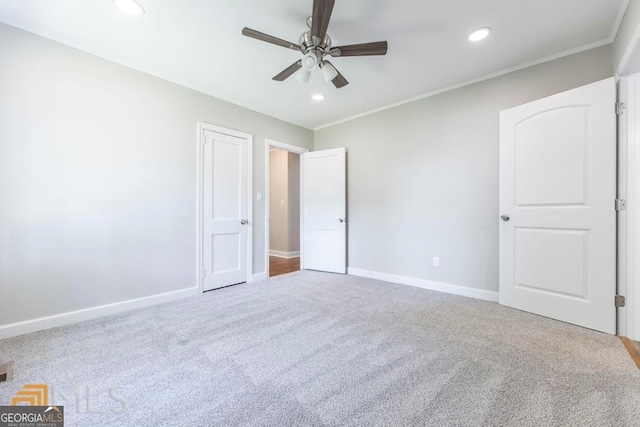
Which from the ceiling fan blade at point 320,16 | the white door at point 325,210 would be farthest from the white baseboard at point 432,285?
the ceiling fan blade at point 320,16

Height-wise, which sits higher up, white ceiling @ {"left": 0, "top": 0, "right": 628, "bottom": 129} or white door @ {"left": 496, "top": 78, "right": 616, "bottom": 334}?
white ceiling @ {"left": 0, "top": 0, "right": 628, "bottom": 129}

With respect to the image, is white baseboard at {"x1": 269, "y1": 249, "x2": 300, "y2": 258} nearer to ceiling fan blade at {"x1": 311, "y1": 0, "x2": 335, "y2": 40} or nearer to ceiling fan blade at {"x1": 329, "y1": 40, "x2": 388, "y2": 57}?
ceiling fan blade at {"x1": 329, "y1": 40, "x2": 388, "y2": 57}

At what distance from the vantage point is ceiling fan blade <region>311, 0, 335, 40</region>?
1.55 meters

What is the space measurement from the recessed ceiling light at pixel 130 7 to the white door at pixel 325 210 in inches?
110

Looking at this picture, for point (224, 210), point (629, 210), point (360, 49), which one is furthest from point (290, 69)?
point (629, 210)

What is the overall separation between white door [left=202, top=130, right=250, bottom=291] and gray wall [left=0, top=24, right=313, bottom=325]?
7.6 inches

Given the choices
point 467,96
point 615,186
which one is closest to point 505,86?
point 467,96

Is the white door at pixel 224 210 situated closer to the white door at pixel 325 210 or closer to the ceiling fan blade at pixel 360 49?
the white door at pixel 325 210

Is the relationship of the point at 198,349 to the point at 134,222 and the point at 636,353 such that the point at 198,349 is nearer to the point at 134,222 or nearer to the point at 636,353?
the point at 134,222

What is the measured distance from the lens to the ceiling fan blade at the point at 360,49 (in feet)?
6.23

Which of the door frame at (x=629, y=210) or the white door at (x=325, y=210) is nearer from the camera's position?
the door frame at (x=629, y=210)

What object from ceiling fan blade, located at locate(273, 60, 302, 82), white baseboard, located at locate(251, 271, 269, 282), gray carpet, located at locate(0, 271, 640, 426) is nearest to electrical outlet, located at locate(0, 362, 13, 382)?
gray carpet, located at locate(0, 271, 640, 426)

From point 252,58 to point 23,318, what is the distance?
297 centimetres

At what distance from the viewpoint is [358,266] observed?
4.05 meters
